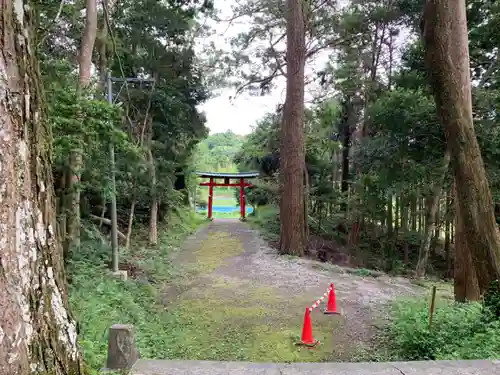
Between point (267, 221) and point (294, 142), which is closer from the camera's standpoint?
point (294, 142)

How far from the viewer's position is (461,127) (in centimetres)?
459

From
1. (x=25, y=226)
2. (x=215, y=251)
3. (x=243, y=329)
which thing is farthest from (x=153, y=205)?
(x=25, y=226)

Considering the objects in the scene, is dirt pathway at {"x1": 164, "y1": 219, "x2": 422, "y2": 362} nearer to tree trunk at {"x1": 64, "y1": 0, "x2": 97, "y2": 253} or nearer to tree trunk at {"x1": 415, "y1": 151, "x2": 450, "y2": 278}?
tree trunk at {"x1": 64, "y1": 0, "x2": 97, "y2": 253}

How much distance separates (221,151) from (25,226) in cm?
4208

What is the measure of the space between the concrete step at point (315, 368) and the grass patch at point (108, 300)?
0.49 meters

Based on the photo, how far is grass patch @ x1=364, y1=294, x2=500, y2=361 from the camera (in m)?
3.55

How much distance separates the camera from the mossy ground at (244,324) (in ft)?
15.9

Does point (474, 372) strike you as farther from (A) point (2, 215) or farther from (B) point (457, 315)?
(A) point (2, 215)

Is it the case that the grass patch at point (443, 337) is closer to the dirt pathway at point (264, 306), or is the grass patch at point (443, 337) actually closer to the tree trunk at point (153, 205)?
the dirt pathway at point (264, 306)

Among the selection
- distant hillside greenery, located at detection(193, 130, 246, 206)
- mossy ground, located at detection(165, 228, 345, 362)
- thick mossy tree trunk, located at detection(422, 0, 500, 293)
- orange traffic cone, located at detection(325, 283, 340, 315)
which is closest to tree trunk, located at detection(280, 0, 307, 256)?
mossy ground, located at detection(165, 228, 345, 362)

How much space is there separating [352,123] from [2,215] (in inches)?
673

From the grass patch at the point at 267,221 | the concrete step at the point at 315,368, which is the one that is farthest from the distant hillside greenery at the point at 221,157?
the concrete step at the point at 315,368

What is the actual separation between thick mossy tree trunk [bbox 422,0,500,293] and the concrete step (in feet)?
6.31

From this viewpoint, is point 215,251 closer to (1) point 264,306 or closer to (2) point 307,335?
(1) point 264,306
